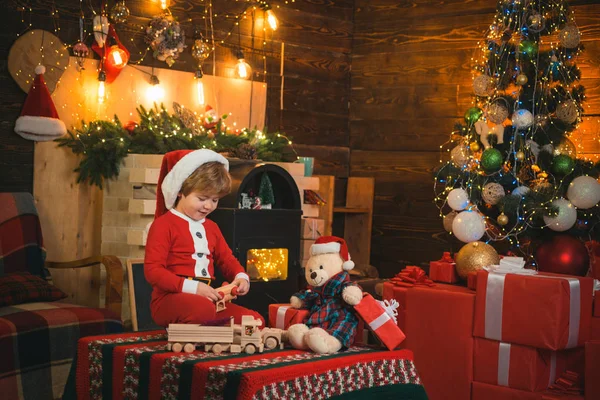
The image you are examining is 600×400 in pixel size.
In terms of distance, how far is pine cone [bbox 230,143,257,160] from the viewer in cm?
453

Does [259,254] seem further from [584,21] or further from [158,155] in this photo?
[584,21]

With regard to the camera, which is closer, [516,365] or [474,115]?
[516,365]

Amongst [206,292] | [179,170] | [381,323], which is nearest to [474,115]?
[381,323]

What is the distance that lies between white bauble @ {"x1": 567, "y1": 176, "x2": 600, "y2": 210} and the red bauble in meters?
0.19

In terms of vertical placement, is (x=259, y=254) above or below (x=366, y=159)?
below

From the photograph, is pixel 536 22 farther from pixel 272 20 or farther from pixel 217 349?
pixel 217 349

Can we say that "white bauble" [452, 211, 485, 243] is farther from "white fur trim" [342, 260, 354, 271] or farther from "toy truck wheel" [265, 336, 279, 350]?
"toy truck wheel" [265, 336, 279, 350]

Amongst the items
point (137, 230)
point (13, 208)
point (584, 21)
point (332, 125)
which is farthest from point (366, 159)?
point (13, 208)

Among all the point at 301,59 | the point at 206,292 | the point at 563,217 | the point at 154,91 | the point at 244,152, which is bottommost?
the point at 206,292

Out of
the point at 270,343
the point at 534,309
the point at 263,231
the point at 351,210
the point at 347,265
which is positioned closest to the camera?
the point at 270,343

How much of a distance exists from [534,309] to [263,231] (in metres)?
1.65

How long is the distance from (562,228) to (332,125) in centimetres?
246

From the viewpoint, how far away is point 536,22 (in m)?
4.10

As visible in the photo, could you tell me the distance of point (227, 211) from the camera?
4.27 meters
